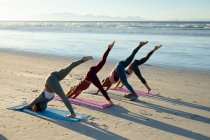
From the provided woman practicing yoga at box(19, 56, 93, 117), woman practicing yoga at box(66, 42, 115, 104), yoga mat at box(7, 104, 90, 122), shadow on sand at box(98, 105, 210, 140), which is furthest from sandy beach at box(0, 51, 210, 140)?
woman practicing yoga at box(66, 42, 115, 104)

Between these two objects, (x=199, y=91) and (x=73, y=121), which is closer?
(x=73, y=121)

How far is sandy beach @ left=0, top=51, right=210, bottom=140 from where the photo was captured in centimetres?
827

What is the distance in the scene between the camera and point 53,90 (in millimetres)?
9219

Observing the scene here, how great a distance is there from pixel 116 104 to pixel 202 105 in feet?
8.49

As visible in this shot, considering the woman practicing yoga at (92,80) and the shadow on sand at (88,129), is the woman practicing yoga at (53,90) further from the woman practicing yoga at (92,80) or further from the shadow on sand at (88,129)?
the woman practicing yoga at (92,80)

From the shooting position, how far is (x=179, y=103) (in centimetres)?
1166

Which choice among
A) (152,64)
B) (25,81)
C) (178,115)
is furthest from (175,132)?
(152,64)

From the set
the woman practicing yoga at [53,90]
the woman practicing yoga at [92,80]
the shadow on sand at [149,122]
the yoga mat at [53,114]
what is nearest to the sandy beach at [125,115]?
the shadow on sand at [149,122]

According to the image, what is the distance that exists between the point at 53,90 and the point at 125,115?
6.73ft

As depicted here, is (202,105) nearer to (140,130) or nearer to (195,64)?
(140,130)

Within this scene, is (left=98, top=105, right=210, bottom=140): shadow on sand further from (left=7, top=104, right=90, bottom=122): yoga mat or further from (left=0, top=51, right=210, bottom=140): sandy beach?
(left=7, top=104, right=90, bottom=122): yoga mat

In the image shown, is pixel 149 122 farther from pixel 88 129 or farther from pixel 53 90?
pixel 53 90

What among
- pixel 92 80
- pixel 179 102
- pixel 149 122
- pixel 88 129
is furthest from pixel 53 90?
pixel 179 102

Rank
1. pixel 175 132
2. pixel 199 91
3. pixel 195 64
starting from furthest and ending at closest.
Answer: pixel 195 64 < pixel 199 91 < pixel 175 132
